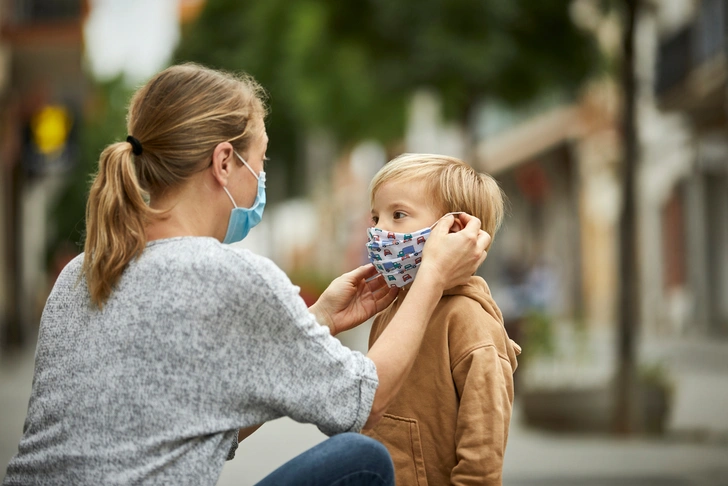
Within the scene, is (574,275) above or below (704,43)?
below

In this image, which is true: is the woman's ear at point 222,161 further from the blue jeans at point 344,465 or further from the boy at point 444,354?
the blue jeans at point 344,465

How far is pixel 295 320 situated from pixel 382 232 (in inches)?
21.2

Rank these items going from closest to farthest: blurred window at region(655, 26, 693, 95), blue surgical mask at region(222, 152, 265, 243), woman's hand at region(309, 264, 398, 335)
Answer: blue surgical mask at region(222, 152, 265, 243) → woman's hand at region(309, 264, 398, 335) → blurred window at region(655, 26, 693, 95)

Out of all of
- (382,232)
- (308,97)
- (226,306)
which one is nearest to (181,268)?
(226,306)

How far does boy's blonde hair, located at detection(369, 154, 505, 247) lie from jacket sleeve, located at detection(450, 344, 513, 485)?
0.42 metres

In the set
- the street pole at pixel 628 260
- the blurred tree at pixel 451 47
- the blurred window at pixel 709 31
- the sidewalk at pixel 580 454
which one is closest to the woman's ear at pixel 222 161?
the sidewalk at pixel 580 454

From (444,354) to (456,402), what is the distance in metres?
0.12

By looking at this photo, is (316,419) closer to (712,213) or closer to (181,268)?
(181,268)

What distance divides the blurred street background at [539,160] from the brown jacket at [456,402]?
39.3 inches

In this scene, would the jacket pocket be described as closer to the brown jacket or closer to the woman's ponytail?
the brown jacket

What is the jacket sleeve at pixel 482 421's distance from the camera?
252cm

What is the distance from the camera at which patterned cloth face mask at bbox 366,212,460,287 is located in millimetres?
2754

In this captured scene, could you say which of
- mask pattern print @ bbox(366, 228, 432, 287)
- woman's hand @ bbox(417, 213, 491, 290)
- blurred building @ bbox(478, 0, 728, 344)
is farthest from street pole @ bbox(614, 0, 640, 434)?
blurred building @ bbox(478, 0, 728, 344)

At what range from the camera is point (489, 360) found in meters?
2.60
